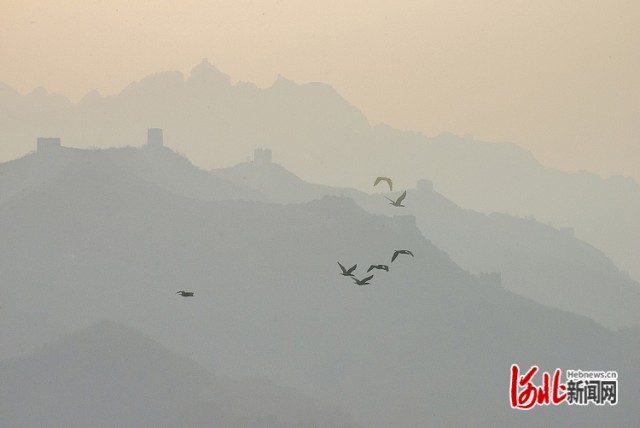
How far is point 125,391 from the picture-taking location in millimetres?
8406

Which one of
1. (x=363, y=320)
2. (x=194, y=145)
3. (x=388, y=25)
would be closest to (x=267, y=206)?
(x=194, y=145)

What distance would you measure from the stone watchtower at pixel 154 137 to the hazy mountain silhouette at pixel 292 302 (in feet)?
1.23

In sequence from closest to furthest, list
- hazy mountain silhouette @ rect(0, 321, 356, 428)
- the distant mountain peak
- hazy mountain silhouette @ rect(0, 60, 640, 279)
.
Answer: hazy mountain silhouette @ rect(0, 321, 356, 428) → hazy mountain silhouette @ rect(0, 60, 640, 279) → the distant mountain peak

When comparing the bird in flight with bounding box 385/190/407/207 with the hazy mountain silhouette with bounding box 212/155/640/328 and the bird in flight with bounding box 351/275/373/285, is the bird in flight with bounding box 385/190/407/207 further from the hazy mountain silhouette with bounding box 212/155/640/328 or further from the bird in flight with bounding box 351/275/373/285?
the bird in flight with bounding box 351/275/373/285

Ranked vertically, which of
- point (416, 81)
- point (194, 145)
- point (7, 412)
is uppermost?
point (416, 81)

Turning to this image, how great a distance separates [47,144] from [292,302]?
9.65 feet

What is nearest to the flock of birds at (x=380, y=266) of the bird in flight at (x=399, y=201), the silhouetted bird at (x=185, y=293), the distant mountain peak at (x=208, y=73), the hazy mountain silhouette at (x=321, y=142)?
the bird in flight at (x=399, y=201)

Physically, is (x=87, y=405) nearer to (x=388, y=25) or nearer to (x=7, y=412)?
(x=7, y=412)

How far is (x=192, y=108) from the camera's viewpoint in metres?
8.67

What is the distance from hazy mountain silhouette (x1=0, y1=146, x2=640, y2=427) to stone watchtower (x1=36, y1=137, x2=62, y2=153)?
1.10ft

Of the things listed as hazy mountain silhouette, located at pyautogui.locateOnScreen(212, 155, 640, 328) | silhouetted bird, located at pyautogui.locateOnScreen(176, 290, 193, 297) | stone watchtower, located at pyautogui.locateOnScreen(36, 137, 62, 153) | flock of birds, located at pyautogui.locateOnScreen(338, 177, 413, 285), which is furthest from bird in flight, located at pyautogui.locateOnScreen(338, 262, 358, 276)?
stone watchtower, located at pyautogui.locateOnScreen(36, 137, 62, 153)

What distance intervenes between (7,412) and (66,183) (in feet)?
7.64

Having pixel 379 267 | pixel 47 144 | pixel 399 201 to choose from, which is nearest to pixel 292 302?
pixel 379 267

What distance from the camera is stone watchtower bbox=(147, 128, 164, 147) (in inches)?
337
